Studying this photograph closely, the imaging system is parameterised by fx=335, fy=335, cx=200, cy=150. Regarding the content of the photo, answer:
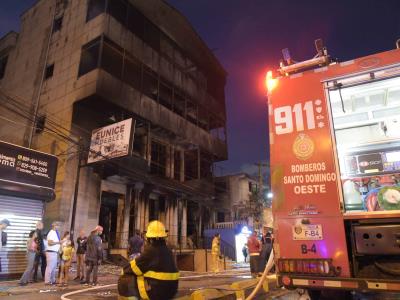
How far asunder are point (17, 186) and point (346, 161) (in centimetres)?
1170

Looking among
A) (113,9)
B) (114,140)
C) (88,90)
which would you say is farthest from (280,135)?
(113,9)

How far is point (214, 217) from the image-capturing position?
32281mm

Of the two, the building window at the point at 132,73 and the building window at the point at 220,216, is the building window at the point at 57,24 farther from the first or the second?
the building window at the point at 220,216

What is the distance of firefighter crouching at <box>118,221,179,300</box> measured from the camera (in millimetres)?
4016

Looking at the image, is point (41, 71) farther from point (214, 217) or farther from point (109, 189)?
point (214, 217)

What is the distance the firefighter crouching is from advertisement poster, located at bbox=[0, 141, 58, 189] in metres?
10.3

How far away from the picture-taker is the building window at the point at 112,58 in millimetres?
22383

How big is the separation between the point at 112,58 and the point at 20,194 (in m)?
13.2

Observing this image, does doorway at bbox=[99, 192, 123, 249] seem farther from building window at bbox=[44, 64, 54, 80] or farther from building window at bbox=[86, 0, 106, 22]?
building window at bbox=[86, 0, 106, 22]

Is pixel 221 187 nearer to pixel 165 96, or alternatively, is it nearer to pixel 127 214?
pixel 165 96

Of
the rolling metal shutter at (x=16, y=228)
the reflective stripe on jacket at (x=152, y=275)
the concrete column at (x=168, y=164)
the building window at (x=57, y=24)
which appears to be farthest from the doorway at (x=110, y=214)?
the reflective stripe on jacket at (x=152, y=275)

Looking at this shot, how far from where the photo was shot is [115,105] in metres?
21.3

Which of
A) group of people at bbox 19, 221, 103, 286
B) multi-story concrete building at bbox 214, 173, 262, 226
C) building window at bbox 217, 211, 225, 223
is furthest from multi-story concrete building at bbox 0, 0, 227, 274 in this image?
group of people at bbox 19, 221, 103, 286

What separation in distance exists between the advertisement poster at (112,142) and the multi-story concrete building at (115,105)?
39 cm
